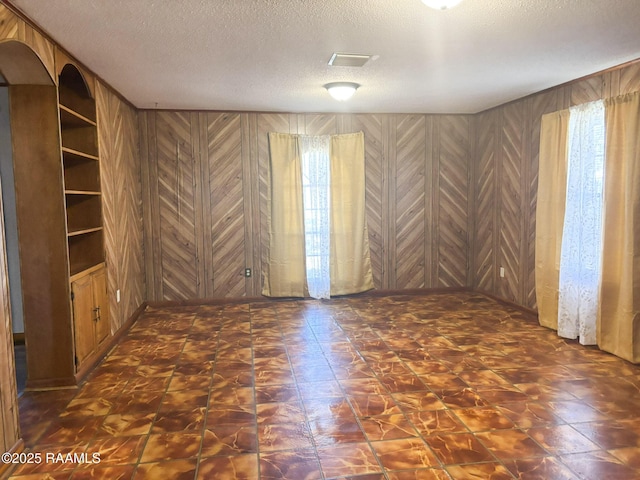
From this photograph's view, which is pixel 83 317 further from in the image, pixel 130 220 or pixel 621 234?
pixel 621 234

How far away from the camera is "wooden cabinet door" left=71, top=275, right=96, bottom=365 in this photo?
3.32m

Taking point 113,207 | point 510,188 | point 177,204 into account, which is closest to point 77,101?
point 113,207

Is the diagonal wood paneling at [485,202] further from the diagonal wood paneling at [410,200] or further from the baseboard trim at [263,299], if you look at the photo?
the diagonal wood paneling at [410,200]

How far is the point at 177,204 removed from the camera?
5.58 m

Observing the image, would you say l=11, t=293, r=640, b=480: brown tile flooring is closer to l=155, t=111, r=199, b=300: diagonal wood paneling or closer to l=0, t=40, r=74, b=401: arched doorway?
l=0, t=40, r=74, b=401: arched doorway

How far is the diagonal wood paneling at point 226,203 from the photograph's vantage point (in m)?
5.58

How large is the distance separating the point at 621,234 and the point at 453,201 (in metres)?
2.59

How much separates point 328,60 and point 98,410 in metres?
2.99

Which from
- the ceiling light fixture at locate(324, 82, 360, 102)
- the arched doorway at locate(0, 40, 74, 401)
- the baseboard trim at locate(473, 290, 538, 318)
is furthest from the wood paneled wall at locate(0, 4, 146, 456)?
the baseboard trim at locate(473, 290, 538, 318)

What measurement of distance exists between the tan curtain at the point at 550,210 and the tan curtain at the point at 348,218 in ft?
6.99

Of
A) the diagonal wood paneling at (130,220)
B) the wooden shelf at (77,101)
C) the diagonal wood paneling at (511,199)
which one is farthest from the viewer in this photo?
the diagonal wood paneling at (511,199)

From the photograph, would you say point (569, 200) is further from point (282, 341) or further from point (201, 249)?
point (201, 249)

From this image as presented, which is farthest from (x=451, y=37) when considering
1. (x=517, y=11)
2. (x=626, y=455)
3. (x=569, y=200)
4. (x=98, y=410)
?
(x=98, y=410)

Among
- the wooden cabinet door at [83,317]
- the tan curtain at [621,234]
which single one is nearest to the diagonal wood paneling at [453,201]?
the tan curtain at [621,234]
